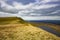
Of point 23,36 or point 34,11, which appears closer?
point 23,36

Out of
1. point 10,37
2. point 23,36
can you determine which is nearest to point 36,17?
point 23,36

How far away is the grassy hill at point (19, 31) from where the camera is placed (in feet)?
9.50

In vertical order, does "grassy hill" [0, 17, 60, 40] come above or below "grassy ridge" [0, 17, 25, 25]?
below

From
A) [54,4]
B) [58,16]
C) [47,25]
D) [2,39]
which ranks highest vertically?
[54,4]

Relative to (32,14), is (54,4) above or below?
above

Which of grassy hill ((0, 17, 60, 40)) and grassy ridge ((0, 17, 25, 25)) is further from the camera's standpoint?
grassy ridge ((0, 17, 25, 25))

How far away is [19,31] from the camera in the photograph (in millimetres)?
2973

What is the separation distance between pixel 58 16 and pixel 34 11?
20.9 inches

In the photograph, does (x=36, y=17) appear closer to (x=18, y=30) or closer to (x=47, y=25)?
(x=47, y=25)

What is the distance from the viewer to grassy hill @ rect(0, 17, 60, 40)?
2895 millimetres

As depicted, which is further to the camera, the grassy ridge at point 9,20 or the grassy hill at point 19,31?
the grassy ridge at point 9,20

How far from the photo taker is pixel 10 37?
287cm

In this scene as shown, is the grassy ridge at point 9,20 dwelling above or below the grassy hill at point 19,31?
above

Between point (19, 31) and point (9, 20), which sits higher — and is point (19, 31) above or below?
below
